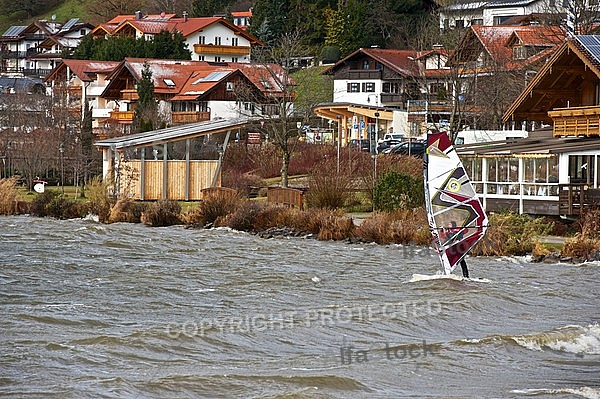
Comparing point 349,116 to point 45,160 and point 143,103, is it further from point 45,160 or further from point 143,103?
point 45,160

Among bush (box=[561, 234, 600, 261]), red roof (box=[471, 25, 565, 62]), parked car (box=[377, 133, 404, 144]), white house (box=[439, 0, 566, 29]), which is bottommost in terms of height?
bush (box=[561, 234, 600, 261])

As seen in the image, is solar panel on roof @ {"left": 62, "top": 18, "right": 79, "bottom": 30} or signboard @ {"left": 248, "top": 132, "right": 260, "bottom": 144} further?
solar panel on roof @ {"left": 62, "top": 18, "right": 79, "bottom": 30}

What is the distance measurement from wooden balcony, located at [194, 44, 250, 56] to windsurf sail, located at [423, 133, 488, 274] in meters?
81.0

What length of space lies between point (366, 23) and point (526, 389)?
83.7 metres

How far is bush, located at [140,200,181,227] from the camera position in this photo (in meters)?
38.5

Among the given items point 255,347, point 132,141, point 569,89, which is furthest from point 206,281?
point 132,141

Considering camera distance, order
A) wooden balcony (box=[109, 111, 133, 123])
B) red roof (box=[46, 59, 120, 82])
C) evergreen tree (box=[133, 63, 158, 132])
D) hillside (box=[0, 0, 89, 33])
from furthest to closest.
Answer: hillside (box=[0, 0, 89, 33]) → red roof (box=[46, 59, 120, 82]) → wooden balcony (box=[109, 111, 133, 123]) → evergreen tree (box=[133, 63, 158, 132])

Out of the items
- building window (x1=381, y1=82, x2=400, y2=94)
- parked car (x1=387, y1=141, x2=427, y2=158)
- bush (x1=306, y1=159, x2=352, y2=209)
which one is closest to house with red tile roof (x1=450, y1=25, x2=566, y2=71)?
parked car (x1=387, y1=141, x2=427, y2=158)

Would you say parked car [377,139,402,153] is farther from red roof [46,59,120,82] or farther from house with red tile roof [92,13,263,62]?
house with red tile roof [92,13,263,62]

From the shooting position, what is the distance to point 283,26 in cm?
10094

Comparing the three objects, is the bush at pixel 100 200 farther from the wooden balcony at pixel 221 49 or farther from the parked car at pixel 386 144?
the wooden balcony at pixel 221 49

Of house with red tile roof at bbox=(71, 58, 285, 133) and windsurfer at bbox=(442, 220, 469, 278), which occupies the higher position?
house with red tile roof at bbox=(71, 58, 285, 133)

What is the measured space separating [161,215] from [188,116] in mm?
37835

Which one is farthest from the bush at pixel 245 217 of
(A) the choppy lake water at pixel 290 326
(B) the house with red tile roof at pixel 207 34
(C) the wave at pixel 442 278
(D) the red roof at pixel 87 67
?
(B) the house with red tile roof at pixel 207 34
